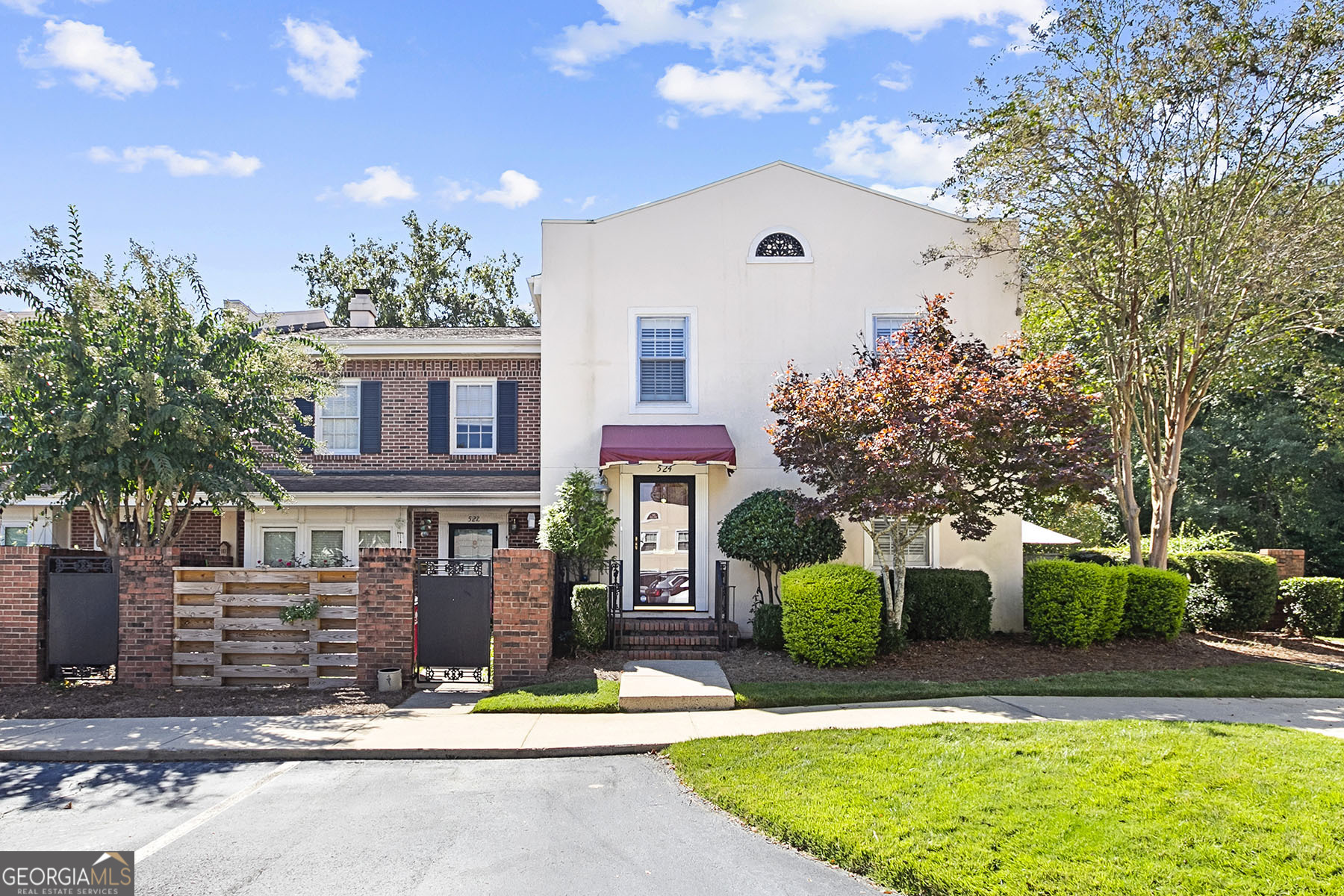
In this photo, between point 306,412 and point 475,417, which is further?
point 306,412

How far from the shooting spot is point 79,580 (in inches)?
426

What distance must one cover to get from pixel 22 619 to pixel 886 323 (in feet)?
41.0

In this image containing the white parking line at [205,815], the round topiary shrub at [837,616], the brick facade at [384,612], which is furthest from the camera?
the round topiary shrub at [837,616]

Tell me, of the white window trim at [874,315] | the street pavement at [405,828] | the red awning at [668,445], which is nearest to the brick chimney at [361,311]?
the red awning at [668,445]

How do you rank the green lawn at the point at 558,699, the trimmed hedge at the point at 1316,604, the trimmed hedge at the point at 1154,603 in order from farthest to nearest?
the trimmed hedge at the point at 1316,604
the trimmed hedge at the point at 1154,603
the green lawn at the point at 558,699

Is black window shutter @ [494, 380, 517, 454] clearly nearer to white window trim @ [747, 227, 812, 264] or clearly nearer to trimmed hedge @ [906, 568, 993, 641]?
white window trim @ [747, 227, 812, 264]

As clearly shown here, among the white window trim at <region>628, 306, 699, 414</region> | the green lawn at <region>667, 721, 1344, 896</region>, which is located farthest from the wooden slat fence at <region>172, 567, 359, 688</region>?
the white window trim at <region>628, 306, 699, 414</region>

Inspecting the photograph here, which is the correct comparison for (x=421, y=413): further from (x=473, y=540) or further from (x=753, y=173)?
(x=753, y=173)

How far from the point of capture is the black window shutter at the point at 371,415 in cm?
1739

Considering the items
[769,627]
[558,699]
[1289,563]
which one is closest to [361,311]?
[769,627]

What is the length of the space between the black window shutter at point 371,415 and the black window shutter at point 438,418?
0.98m

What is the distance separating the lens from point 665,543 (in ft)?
46.0

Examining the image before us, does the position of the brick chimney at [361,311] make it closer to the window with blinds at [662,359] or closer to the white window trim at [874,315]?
the window with blinds at [662,359]

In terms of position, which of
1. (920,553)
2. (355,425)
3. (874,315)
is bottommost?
(920,553)
